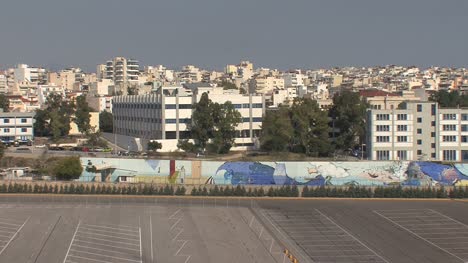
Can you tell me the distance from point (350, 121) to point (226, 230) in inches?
864

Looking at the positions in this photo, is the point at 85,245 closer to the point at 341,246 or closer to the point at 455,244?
the point at 341,246

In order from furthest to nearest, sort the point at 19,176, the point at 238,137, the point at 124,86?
the point at 124,86 → the point at 238,137 → the point at 19,176

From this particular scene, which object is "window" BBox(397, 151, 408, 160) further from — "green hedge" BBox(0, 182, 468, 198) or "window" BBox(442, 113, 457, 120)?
"green hedge" BBox(0, 182, 468, 198)

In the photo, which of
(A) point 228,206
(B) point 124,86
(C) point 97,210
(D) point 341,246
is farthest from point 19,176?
(B) point 124,86

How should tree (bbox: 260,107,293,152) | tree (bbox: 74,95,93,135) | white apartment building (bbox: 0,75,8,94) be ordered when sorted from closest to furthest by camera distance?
tree (bbox: 260,107,293,152), tree (bbox: 74,95,93,135), white apartment building (bbox: 0,75,8,94)

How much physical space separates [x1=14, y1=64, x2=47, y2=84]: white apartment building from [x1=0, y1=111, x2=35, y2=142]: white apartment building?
174 ft

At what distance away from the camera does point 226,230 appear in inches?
928

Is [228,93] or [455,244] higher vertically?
[228,93]

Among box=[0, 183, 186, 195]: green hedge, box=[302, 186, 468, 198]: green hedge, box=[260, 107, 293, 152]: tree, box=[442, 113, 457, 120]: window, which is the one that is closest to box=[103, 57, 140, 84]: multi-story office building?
box=[260, 107, 293, 152]: tree

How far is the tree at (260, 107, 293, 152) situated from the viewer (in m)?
41.9

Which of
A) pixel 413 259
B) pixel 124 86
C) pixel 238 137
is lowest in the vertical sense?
pixel 413 259

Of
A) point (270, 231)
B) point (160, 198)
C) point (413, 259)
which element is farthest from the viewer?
point (160, 198)

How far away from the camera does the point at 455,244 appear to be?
2206cm

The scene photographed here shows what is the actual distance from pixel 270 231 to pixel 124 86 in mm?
54819
